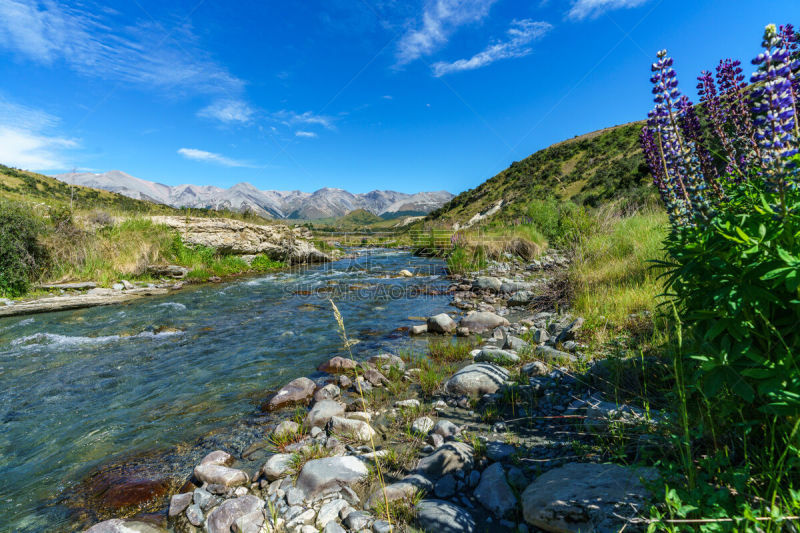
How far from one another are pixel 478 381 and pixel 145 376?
4.85 metres

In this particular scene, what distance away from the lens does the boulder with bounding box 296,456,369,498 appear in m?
2.63

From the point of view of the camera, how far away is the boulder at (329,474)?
2.63 metres

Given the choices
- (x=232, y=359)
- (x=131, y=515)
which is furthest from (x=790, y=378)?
(x=232, y=359)

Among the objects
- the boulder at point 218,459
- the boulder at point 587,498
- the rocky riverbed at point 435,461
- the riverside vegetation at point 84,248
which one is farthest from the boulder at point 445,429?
the riverside vegetation at point 84,248

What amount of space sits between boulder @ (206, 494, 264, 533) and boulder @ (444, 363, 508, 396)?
2.31 meters

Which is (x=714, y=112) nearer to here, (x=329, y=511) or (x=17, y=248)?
(x=329, y=511)

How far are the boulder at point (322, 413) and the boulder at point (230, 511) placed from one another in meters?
1.11

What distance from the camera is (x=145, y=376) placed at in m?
5.12

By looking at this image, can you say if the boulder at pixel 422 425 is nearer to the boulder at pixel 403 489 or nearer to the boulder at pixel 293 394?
the boulder at pixel 403 489

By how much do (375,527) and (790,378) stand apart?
89.4 inches

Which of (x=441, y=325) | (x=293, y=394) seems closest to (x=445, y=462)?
(x=293, y=394)

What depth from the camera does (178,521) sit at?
8.16ft

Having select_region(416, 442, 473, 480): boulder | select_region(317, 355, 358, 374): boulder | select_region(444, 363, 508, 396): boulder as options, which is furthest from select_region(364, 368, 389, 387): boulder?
select_region(416, 442, 473, 480): boulder

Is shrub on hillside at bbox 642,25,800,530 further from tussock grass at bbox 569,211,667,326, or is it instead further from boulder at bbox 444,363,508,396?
tussock grass at bbox 569,211,667,326
